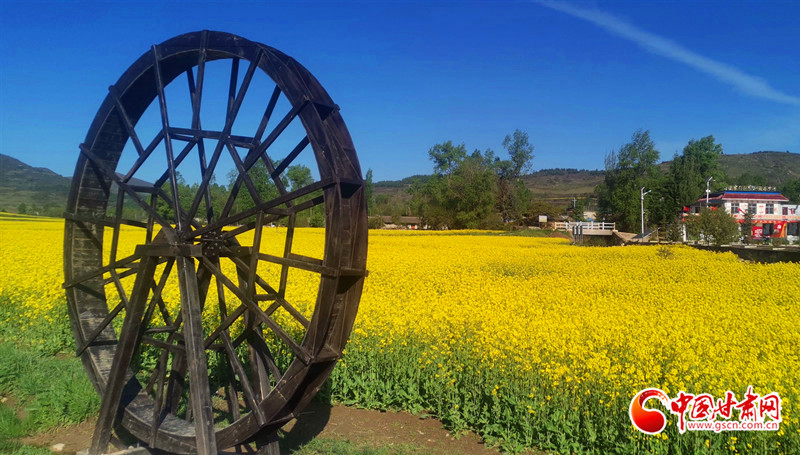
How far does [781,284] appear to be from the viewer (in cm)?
1288

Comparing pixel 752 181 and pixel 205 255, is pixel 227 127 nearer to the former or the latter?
pixel 205 255

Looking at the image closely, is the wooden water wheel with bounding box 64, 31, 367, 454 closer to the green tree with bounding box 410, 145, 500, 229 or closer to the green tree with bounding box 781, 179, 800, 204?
the green tree with bounding box 410, 145, 500, 229

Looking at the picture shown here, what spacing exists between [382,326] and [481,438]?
2.19 meters

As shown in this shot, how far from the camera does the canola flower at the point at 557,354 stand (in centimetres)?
537

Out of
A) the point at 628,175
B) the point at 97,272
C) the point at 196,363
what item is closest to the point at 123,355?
the point at 196,363

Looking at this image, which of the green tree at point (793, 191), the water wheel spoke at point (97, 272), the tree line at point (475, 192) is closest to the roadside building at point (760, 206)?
the tree line at point (475, 192)

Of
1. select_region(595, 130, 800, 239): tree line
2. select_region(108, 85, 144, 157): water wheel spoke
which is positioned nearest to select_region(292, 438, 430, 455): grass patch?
select_region(108, 85, 144, 157): water wheel spoke

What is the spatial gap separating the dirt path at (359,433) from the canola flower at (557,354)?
17cm

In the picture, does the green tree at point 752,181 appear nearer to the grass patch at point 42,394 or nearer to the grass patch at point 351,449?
the grass patch at point 351,449

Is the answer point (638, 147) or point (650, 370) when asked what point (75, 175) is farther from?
point (638, 147)

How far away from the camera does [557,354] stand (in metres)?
6.27

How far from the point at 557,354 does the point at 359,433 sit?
228 cm

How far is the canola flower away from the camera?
5367 mm

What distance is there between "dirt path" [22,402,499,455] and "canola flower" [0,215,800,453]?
170 mm
